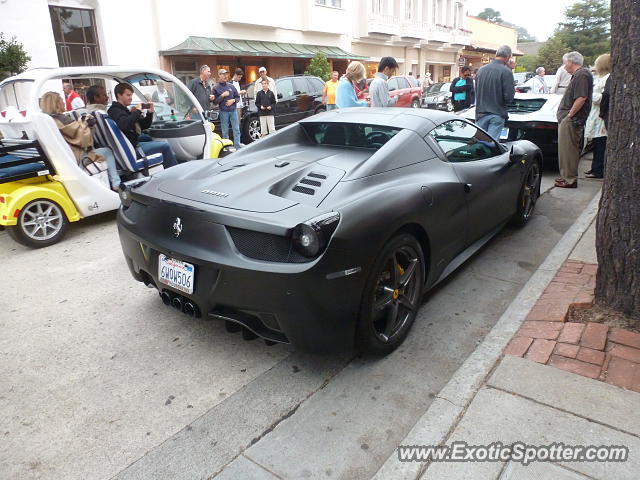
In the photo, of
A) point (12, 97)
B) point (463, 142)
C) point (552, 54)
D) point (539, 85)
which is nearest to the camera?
point (463, 142)

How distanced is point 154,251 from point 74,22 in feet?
52.1

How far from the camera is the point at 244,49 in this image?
795 inches

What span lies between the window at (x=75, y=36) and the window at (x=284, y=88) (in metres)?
6.91

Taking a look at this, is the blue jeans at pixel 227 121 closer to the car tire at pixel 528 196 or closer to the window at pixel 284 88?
the window at pixel 284 88

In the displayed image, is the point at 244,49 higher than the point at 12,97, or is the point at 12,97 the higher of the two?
the point at 244,49

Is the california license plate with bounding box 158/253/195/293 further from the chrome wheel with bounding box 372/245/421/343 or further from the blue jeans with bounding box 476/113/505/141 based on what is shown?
the blue jeans with bounding box 476/113/505/141

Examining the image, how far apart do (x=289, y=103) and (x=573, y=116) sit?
8.54 meters

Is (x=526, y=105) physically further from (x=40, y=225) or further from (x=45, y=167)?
(x=40, y=225)

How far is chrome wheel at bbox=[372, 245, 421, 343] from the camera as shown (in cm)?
286

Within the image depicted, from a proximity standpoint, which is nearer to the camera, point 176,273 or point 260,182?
point 176,273

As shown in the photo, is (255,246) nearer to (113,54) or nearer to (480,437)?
(480,437)

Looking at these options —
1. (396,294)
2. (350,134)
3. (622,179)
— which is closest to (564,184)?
(622,179)

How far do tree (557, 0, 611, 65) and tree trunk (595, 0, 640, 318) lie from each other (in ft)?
219

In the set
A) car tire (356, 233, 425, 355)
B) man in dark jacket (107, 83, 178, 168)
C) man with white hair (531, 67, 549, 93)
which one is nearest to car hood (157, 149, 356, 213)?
car tire (356, 233, 425, 355)
